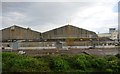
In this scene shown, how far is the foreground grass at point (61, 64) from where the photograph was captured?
4691mm

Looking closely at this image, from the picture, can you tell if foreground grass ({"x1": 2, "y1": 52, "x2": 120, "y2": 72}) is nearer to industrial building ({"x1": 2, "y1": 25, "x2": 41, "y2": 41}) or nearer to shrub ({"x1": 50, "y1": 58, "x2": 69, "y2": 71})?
shrub ({"x1": 50, "y1": 58, "x2": 69, "y2": 71})

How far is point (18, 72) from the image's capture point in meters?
4.56

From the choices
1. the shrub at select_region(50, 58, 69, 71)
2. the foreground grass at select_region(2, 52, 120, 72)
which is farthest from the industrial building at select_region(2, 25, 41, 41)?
the shrub at select_region(50, 58, 69, 71)

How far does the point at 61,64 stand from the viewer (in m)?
4.82

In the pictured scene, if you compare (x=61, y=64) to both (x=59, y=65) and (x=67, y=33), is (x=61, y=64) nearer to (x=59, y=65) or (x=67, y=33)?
(x=59, y=65)

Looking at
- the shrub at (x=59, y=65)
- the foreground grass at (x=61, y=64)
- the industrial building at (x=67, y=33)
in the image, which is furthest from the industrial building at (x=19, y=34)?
the shrub at (x=59, y=65)

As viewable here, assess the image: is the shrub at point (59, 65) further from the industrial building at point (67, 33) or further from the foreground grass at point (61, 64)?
the industrial building at point (67, 33)

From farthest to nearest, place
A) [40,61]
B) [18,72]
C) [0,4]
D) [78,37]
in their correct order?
1. [78,37]
2. [40,61]
3. [18,72]
4. [0,4]

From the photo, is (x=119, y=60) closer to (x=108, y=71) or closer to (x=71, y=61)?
(x=108, y=71)

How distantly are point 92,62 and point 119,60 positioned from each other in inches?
26.5

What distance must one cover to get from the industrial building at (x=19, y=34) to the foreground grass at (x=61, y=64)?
911cm

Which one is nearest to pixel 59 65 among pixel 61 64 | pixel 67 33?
pixel 61 64

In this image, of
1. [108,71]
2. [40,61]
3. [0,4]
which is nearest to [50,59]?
[40,61]

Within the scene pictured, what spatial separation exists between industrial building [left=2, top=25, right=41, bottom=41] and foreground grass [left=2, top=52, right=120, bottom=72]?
9.11 m
